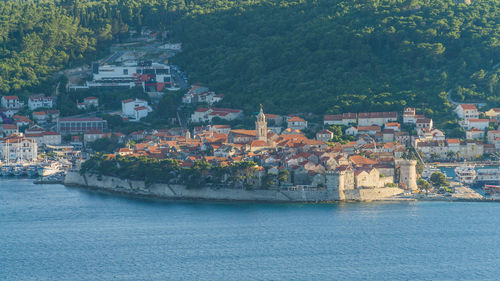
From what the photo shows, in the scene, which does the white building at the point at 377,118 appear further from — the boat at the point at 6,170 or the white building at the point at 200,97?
the boat at the point at 6,170

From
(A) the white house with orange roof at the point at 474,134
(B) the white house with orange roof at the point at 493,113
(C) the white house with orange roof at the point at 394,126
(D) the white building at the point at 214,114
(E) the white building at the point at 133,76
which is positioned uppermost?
(E) the white building at the point at 133,76

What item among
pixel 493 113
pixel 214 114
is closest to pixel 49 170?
pixel 214 114

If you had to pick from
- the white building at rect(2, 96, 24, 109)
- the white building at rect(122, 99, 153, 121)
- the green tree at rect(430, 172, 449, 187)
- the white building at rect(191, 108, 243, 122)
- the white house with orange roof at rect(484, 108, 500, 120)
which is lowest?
the green tree at rect(430, 172, 449, 187)

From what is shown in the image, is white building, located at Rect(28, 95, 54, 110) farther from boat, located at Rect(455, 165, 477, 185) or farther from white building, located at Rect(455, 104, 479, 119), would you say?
boat, located at Rect(455, 165, 477, 185)

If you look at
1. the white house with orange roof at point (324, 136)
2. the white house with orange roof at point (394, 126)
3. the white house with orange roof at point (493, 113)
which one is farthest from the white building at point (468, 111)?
the white house with orange roof at point (324, 136)

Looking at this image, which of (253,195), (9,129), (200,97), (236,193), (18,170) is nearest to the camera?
(253,195)

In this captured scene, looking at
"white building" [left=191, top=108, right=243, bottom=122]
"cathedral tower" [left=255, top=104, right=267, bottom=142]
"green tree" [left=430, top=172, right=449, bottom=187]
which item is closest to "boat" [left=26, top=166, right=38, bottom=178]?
"white building" [left=191, top=108, right=243, bottom=122]

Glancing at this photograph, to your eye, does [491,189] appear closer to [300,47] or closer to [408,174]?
[408,174]
